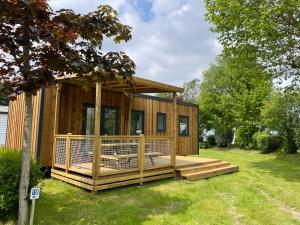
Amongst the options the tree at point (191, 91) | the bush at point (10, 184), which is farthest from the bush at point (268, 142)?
the tree at point (191, 91)

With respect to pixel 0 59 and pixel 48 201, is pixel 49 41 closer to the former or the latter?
pixel 0 59

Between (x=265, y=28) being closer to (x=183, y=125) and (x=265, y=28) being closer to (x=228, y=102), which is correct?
(x=183, y=125)

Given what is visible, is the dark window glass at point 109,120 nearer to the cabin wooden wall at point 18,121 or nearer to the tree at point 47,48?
the cabin wooden wall at point 18,121

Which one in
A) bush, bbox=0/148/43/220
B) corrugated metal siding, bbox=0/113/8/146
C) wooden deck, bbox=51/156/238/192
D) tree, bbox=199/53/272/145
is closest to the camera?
bush, bbox=0/148/43/220

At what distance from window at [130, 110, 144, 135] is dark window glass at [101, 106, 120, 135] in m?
1.15

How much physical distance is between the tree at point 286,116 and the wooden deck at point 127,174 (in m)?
9.24

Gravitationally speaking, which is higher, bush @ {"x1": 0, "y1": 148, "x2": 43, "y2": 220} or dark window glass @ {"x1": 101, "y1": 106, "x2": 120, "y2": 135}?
dark window glass @ {"x1": 101, "y1": 106, "x2": 120, "y2": 135}

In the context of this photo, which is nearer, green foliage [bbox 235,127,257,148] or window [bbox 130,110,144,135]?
window [bbox 130,110,144,135]

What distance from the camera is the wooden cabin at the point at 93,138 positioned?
716cm

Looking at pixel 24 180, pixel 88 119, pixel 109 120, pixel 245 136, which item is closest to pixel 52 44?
pixel 24 180

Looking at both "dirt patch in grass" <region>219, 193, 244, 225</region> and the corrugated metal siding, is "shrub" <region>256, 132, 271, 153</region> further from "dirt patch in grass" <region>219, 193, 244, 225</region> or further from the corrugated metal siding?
the corrugated metal siding

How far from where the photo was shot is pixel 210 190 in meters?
7.47

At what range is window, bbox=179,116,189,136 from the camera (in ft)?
47.9

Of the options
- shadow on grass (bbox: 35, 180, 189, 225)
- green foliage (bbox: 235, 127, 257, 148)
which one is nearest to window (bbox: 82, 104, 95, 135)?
shadow on grass (bbox: 35, 180, 189, 225)
